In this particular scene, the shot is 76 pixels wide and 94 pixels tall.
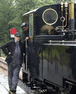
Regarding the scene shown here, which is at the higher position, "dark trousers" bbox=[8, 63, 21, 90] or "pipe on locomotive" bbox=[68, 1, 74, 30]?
"pipe on locomotive" bbox=[68, 1, 74, 30]

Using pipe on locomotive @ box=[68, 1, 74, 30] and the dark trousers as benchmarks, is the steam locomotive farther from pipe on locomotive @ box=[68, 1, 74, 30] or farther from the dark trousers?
the dark trousers

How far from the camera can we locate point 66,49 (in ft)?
12.0

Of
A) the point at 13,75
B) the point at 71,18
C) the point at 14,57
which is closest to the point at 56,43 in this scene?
the point at 71,18

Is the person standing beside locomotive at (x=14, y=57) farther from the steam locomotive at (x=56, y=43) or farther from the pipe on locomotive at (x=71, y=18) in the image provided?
the pipe on locomotive at (x=71, y=18)

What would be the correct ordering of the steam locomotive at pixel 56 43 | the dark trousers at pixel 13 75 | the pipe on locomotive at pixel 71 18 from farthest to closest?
the dark trousers at pixel 13 75 → the pipe on locomotive at pixel 71 18 → the steam locomotive at pixel 56 43

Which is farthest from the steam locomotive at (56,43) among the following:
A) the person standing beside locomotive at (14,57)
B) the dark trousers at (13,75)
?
the dark trousers at (13,75)

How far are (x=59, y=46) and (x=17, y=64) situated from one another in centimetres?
176

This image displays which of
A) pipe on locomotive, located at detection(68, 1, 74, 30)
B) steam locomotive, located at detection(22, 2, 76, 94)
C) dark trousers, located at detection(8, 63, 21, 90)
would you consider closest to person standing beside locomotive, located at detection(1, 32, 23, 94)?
dark trousers, located at detection(8, 63, 21, 90)

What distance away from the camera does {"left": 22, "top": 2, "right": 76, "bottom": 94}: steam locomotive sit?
3.65 meters

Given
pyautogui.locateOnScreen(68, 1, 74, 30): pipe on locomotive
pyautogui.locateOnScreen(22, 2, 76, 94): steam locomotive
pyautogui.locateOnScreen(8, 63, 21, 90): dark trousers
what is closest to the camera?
pyautogui.locateOnScreen(22, 2, 76, 94): steam locomotive

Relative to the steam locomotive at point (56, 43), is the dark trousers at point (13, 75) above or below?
below

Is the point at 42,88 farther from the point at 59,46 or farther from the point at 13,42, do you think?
the point at 59,46

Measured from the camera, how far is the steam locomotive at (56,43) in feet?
12.0

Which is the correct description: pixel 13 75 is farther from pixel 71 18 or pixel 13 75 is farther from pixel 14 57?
pixel 71 18
